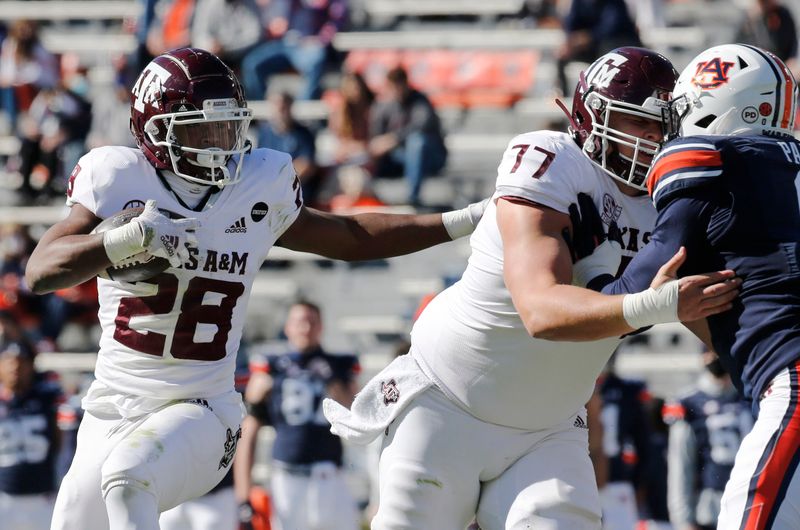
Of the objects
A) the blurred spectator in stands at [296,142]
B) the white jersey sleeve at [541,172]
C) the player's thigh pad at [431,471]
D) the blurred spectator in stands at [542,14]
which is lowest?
the blurred spectator in stands at [296,142]

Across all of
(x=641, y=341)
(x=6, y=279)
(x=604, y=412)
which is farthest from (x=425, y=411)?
(x=6, y=279)

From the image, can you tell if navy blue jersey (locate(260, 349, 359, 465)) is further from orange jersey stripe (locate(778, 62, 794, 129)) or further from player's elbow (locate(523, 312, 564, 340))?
orange jersey stripe (locate(778, 62, 794, 129))

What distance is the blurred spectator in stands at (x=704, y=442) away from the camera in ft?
24.2

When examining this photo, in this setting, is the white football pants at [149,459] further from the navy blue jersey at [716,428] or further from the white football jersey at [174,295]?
the navy blue jersey at [716,428]

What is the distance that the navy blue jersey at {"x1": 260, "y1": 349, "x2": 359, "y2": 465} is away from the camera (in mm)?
7676

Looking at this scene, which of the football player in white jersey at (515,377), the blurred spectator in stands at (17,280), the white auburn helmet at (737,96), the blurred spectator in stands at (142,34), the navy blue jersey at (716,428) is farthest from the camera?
the blurred spectator in stands at (142,34)

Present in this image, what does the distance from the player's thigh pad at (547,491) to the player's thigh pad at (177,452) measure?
0.82 meters

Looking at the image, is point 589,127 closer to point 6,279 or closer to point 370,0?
point 6,279

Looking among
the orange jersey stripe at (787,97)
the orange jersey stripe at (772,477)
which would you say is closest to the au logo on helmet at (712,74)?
the orange jersey stripe at (787,97)

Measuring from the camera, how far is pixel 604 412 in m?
7.71

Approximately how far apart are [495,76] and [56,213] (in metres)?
3.98

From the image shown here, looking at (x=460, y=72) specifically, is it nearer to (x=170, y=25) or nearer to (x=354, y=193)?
(x=354, y=193)

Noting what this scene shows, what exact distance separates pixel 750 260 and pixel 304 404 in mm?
4808

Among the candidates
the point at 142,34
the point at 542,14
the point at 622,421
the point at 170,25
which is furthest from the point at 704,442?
the point at 170,25
